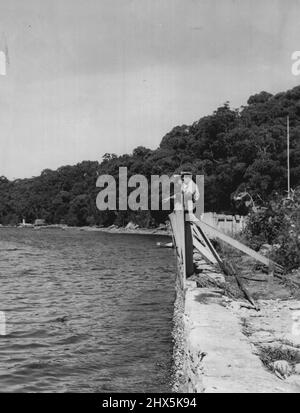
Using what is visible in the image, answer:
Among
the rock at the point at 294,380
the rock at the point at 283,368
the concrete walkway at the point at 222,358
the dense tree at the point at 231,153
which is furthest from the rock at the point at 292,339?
the dense tree at the point at 231,153

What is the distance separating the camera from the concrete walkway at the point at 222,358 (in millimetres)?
4324

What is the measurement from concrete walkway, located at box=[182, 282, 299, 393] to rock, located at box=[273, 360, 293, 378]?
0.80ft

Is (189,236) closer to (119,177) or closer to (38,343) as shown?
(38,343)

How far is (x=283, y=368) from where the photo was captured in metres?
5.18

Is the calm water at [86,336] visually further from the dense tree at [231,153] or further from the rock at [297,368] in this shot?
the dense tree at [231,153]

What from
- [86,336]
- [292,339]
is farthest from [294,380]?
[86,336]

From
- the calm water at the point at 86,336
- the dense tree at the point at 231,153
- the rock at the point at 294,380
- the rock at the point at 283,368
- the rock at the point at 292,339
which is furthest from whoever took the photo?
the dense tree at the point at 231,153

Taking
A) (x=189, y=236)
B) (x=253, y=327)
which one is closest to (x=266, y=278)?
(x=189, y=236)

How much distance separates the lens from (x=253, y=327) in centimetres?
693

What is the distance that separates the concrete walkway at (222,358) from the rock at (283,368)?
245mm

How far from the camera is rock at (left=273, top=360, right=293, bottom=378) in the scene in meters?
5.07

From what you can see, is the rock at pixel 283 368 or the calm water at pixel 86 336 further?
the calm water at pixel 86 336

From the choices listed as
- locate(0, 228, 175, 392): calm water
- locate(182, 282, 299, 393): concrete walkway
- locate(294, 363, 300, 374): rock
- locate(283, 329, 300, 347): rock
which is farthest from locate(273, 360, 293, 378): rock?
locate(0, 228, 175, 392): calm water
